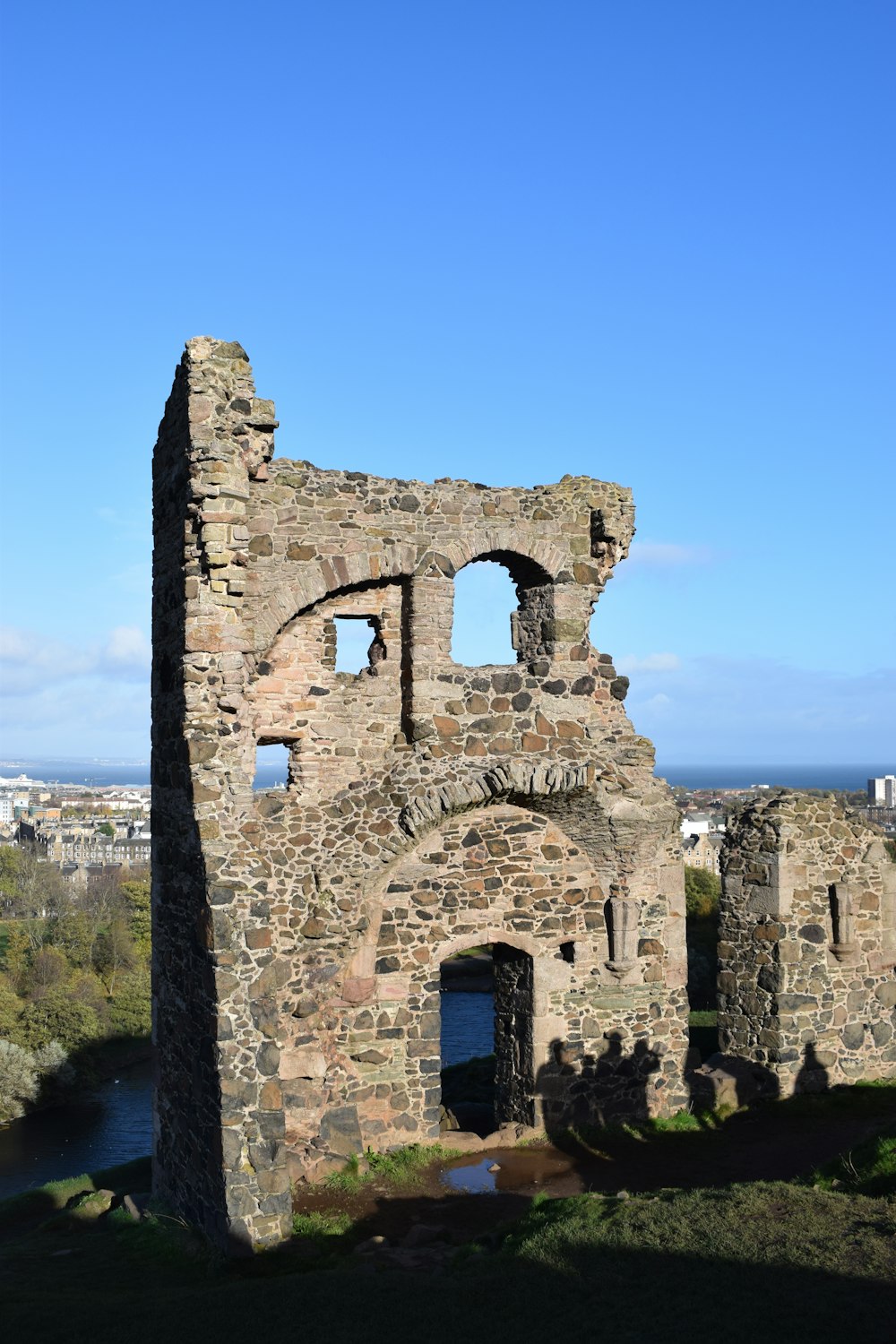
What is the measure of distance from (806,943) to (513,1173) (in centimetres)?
468

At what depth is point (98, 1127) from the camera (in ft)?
99.3

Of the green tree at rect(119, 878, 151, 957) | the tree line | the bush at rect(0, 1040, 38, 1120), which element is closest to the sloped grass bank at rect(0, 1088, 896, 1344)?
the bush at rect(0, 1040, 38, 1120)

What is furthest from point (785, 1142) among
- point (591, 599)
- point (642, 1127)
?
point (591, 599)

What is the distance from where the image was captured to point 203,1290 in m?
8.41

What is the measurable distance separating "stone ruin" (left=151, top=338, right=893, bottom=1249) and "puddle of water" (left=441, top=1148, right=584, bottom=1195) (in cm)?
53

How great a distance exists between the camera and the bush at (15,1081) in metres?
32.0

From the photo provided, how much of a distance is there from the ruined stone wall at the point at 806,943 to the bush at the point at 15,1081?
2438 cm

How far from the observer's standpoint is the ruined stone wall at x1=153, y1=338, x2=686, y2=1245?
422 inches

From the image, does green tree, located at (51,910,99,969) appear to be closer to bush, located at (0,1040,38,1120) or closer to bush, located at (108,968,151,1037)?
bush, located at (108,968,151,1037)

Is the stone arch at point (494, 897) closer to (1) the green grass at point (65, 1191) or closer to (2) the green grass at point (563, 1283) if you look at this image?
(2) the green grass at point (563, 1283)

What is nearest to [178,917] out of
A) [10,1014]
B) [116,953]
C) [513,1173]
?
[513,1173]

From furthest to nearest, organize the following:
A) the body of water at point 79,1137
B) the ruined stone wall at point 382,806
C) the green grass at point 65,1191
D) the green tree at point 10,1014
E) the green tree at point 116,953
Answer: the green tree at point 116,953 < the green tree at point 10,1014 < the body of water at point 79,1137 < the green grass at point 65,1191 < the ruined stone wall at point 382,806

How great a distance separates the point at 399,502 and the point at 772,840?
236 inches

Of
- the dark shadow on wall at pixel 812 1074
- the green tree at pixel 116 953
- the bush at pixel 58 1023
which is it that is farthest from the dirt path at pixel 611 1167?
the green tree at pixel 116 953
